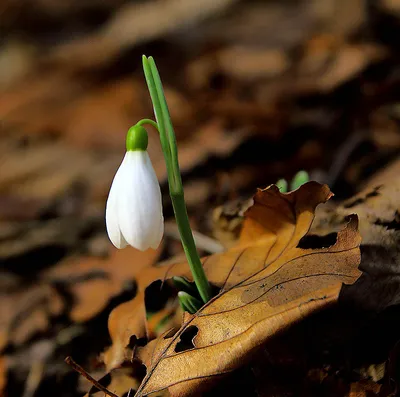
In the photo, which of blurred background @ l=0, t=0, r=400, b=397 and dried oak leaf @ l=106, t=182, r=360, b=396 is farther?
blurred background @ l=0, t=0, r=400, b=397

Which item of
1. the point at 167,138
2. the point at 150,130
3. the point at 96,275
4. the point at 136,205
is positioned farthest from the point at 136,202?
the point at 150,130

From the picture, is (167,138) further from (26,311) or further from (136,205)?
(26,311)

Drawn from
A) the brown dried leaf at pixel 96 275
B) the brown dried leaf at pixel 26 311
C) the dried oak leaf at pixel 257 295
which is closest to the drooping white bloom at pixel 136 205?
the dried oak leaf at pixel 257 295

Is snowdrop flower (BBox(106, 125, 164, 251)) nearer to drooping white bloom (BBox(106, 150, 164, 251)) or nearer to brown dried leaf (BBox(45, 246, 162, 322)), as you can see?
drooping white bloom (BBox(106, 150, 164, 251))

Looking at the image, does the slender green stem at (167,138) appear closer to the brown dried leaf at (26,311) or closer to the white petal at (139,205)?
the white petal at (139,205)

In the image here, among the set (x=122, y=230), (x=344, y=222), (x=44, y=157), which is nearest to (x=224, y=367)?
(x=122, y=230)

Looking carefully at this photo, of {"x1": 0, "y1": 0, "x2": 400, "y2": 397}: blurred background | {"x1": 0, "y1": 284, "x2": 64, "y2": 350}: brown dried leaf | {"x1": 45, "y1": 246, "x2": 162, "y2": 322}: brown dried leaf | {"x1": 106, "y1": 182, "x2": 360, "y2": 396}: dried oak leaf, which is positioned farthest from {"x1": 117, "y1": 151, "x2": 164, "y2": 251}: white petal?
{"x1": 0, "y1": 284, "x2": 64, "y2": 350}: brown dried leaf

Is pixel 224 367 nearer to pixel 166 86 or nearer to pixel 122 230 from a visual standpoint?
pixel 122 230
